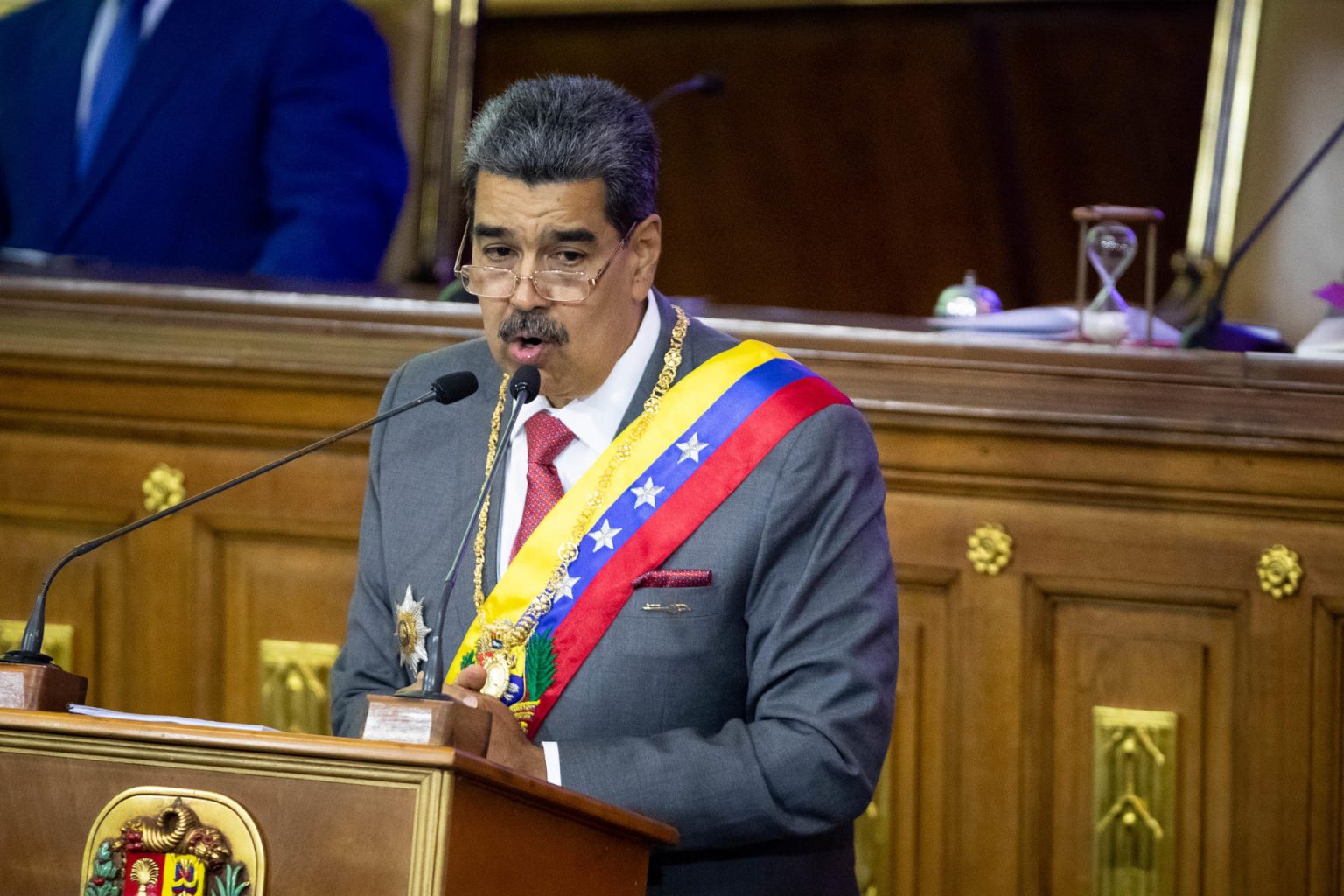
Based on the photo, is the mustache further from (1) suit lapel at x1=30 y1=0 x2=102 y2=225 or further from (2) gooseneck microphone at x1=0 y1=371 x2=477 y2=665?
(1) suit lapel at x1=30 y1=0 x2=102 y2=225

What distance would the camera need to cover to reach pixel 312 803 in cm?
135

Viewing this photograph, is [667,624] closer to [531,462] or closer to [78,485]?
[531,462]

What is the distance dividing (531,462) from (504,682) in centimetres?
25

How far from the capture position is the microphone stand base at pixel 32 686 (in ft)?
5.13

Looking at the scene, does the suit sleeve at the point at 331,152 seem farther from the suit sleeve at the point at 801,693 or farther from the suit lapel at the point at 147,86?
the suit sleeve at the point at 801,693

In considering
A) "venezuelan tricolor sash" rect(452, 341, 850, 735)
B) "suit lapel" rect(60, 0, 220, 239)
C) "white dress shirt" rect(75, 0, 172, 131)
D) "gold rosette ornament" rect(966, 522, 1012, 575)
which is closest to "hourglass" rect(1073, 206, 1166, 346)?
"gold rosette ornament" rect(966, 522, 1012, 575)

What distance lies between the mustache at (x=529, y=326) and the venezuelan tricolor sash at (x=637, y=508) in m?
0.16

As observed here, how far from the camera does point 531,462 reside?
6.42 ft

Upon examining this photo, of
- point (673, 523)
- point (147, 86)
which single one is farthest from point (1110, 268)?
point (147, 86)

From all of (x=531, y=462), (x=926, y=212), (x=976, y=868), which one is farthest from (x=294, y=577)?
(x=926, y=212)

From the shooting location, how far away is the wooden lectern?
132 centimetres

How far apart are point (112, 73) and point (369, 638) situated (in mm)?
1915

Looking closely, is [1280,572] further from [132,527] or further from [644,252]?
[132,527]

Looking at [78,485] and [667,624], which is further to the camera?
[78,485]
